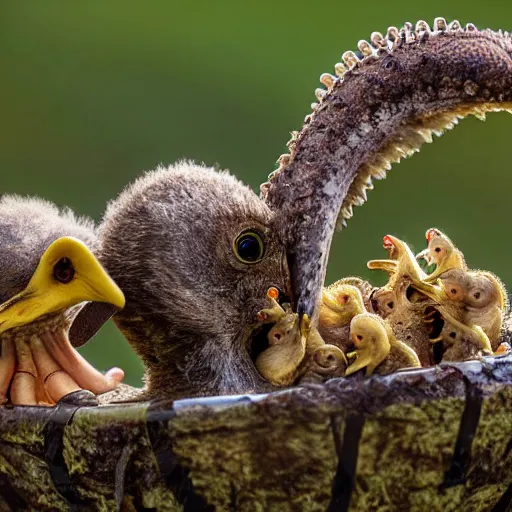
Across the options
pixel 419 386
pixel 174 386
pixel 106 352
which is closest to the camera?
pixel 419 386

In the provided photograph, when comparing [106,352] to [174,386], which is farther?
[106,352]

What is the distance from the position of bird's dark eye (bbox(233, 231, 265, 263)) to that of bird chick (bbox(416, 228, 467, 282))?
5.0 inches

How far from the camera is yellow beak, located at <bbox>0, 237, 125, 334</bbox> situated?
1.53 feet

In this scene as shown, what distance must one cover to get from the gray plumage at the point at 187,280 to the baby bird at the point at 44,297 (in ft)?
0.09

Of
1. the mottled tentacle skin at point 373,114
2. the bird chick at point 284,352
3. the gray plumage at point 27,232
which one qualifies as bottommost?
the bird chick at point 284,352

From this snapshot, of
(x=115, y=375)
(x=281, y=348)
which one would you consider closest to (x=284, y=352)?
(x=281, y=348)

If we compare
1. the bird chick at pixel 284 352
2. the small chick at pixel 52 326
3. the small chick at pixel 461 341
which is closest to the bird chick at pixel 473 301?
the small chick at pixel 461 341

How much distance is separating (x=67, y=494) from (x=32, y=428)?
4 centimetres

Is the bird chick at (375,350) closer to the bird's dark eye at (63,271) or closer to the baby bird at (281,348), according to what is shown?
the baby bird at (281,348)

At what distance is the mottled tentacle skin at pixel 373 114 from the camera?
1.91ft

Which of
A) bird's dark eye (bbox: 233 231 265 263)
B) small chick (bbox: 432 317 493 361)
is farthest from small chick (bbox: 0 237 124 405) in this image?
small chick (bbox: 432 317 493 361)

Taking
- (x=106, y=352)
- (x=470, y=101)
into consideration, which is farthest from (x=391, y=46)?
(x=106, y=352)

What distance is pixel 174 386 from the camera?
55 cm

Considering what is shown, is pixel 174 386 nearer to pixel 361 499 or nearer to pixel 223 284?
pixel 223 284
